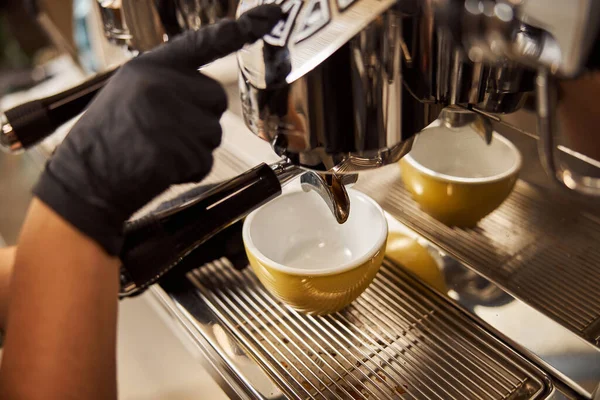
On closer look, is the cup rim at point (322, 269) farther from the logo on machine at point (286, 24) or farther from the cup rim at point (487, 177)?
the logo on machine at point (286, 24)

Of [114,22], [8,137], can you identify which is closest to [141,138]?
[8,137]

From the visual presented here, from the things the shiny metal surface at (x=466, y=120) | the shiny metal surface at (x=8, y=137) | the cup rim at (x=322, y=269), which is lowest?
the cup rim at (x=322, y=269)

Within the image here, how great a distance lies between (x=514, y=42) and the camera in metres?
0.26

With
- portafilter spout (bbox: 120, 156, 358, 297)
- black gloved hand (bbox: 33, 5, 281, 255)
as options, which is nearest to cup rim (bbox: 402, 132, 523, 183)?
portafilter spout (bbox: 120, 156, 358, 297)

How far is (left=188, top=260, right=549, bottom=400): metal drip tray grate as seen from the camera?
1.37 ft

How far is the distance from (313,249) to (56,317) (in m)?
0.26

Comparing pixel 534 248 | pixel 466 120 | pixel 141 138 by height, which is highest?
pixel 141 138

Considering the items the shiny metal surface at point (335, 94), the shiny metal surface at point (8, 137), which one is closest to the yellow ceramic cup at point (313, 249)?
the shiny metal surface at point (335, 94)

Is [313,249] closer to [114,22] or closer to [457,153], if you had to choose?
[457,153]

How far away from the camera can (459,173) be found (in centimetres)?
60

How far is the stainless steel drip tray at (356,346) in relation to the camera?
42 centimetres

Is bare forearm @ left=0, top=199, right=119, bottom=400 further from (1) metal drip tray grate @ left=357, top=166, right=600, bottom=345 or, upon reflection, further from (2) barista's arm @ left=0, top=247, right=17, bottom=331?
(1) metal drip tray grate @ left=357, top=166, right=600, bottom=345

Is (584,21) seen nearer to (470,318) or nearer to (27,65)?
(470,318)

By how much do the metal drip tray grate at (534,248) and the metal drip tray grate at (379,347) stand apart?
0.19ft
